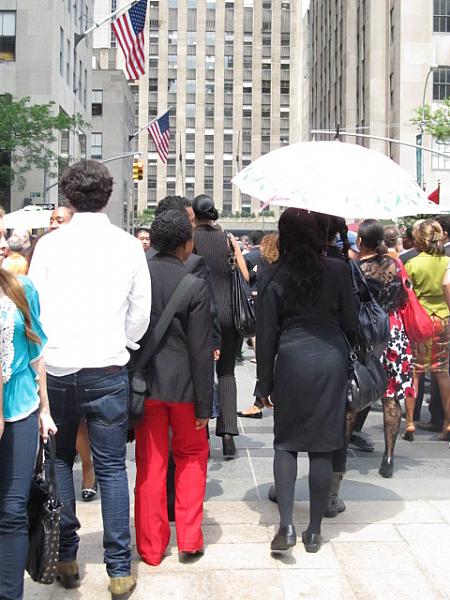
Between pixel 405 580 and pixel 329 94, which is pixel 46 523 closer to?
pixel 405 580

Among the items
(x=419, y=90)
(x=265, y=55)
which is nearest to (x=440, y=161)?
(x=419, y=90)

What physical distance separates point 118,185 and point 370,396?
2727 inches

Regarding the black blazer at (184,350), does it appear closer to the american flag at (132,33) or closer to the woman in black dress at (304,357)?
the woman in black dress at (304,357)

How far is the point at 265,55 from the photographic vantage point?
364ft

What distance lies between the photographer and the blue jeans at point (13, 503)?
332 centimetres

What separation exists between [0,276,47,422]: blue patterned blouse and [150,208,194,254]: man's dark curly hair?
1176mm

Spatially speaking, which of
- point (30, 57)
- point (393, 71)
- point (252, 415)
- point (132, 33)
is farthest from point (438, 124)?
point (252, 415)

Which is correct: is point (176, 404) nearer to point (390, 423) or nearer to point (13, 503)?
point (13, 503)

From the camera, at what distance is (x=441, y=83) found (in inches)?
2232

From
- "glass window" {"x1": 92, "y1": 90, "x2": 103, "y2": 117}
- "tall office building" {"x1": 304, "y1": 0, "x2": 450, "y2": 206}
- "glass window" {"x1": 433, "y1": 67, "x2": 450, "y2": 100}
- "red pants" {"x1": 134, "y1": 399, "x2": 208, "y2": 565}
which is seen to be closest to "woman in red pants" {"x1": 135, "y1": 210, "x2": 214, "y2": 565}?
"red pants" {"x1": 134, "y1": 399, "x2": 208, "y2": 565}

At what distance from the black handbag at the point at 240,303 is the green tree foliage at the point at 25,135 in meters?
29.7

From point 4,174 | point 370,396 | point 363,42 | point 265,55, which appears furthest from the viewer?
point 265,55

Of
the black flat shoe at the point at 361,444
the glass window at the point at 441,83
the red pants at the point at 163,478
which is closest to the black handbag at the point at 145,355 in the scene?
the red pants at the point at 163,478

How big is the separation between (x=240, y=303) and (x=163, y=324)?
243cm
